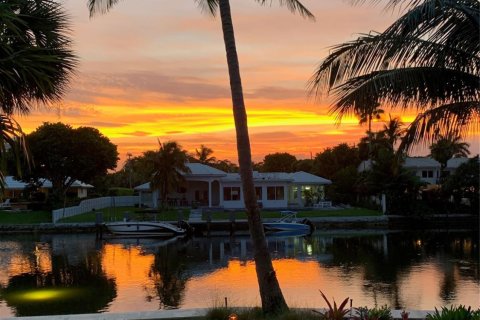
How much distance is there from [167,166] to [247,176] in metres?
41.7

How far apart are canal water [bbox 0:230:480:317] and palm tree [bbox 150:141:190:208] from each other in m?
10.9

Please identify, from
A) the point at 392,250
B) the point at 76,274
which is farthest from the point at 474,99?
the point at 392,250

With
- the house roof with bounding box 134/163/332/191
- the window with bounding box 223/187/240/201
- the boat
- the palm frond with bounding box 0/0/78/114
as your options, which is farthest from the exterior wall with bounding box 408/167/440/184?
the palm frond with bounding box 0/0/78/114

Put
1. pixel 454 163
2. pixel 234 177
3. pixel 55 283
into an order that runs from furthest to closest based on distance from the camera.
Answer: pixel 454 163, pixel 234 177, pixel 55 283

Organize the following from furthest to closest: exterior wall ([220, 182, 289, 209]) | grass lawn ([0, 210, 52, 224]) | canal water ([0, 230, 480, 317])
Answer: exterior wall ([220, 182, 289, 209]) → grass lawn ([0, 210, 52, 224]) → canal water ([0, 230, 480, 317])

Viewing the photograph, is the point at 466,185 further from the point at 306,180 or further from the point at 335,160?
the point at 335,160

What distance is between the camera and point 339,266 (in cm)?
2756

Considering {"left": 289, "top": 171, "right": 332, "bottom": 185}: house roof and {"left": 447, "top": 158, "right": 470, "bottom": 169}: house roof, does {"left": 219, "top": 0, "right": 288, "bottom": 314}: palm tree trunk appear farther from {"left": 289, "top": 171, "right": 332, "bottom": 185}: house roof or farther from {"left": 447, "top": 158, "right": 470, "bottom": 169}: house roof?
{"left": 447, "top": 158, "right": 470, "bottom": 169}: house roof

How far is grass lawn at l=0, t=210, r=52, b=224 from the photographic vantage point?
47.9m

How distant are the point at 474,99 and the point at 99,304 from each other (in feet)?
47.6

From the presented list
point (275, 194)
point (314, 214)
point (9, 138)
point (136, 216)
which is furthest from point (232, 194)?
point (9, 138)

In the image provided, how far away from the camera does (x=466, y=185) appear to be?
49.8 metres

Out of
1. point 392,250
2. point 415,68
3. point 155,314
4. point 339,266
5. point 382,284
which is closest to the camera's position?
point 415,68

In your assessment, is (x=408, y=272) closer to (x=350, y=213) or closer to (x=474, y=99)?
(x=474, y=99)
